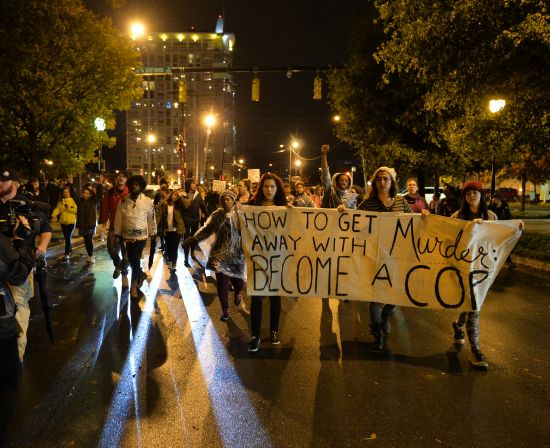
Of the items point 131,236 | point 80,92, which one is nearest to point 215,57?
point 80,92

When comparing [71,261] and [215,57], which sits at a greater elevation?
[215,57]

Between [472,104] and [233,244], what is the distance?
8.45m

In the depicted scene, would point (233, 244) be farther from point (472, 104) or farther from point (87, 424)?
point (472, 104)

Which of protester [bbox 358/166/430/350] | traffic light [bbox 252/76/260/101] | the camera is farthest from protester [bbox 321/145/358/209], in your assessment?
traffic light [bbox 252/76/260/101]

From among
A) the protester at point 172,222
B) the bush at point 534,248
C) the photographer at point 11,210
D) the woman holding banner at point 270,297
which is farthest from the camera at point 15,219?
the bush at point 534,248

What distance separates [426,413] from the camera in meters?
3.94

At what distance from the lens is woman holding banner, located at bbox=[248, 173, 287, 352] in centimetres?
539

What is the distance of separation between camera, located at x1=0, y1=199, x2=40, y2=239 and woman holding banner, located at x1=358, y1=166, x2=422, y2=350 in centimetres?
339

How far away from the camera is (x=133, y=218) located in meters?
7.98

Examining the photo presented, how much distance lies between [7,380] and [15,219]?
1.27 meters

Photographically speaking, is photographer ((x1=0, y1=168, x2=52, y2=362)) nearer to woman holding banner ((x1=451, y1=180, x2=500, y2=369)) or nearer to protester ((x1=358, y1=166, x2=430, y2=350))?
protester ((x1=358, y1=166, x2=430, y2=350))

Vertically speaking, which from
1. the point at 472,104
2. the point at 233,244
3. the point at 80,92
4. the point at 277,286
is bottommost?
the point at 277,286

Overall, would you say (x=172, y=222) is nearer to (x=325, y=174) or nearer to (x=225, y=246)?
(x=325, y=174)

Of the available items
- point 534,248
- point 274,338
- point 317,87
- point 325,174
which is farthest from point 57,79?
point 534,248
